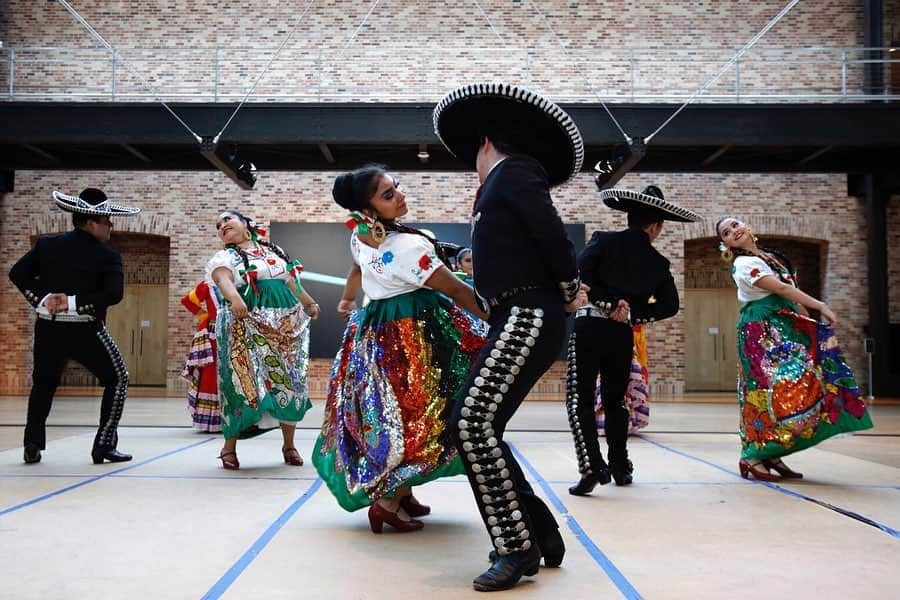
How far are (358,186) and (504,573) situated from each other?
1.72 meters

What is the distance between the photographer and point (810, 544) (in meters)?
2.96

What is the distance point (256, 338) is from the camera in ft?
16.2

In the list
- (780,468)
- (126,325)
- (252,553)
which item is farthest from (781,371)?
(126,325)

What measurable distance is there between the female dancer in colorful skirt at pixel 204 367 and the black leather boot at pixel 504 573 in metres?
5.10

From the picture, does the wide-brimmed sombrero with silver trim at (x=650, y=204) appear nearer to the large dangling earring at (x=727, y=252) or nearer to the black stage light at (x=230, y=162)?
the large dangling earring at (x=727, y=252)

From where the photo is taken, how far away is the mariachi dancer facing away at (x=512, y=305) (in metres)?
2.34

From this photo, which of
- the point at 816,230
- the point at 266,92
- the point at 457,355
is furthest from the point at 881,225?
the point at 457,355

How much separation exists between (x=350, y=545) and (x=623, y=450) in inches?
77.7

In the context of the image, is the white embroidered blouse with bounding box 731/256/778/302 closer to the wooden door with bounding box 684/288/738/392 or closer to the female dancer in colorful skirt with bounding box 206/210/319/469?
the female dancer in colorful skirt with bounding box 206/210/319/469

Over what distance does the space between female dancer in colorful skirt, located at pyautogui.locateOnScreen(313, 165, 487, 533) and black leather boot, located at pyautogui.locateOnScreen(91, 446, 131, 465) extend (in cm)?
230

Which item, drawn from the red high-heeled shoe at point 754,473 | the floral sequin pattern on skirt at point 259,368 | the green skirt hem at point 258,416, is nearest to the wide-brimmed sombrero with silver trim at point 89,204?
the floral sequin pattern on skirt at point 259,368

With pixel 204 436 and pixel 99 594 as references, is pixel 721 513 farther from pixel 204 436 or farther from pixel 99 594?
pixel 204 436

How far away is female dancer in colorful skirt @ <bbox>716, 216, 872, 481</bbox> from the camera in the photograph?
14.6 ft

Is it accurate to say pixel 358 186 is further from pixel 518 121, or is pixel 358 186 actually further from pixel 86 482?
pixel 86 482
